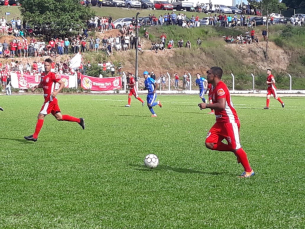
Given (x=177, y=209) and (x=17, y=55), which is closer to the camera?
(x=177, y=209)

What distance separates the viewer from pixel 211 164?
9.57m

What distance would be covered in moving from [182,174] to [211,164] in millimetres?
1147

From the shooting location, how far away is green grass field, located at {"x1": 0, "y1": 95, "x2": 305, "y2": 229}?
19.5 ft

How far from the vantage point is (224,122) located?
8.38 m

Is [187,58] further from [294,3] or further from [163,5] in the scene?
[294,3]

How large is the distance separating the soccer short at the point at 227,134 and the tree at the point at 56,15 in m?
47.6

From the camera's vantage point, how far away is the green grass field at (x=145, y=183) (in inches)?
234

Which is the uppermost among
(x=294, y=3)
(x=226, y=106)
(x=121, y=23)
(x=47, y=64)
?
(x=294, y=3)

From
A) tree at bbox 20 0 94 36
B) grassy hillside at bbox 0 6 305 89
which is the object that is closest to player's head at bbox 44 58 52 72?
grassy hillside at bbox 0 6 305 89

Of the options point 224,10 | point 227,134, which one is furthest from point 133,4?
point 227,134

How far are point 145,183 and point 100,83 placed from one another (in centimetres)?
3977

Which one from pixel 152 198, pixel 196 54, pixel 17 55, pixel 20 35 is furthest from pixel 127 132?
pixel 196 54

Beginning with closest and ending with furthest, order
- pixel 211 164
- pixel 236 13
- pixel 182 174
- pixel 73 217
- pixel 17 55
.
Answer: pixel 73 217, pixel 182 174, pixel 211 164, pixel 17 55, pixel 236 13

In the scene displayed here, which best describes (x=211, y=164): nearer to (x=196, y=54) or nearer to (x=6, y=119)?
(x=6, y=119)
